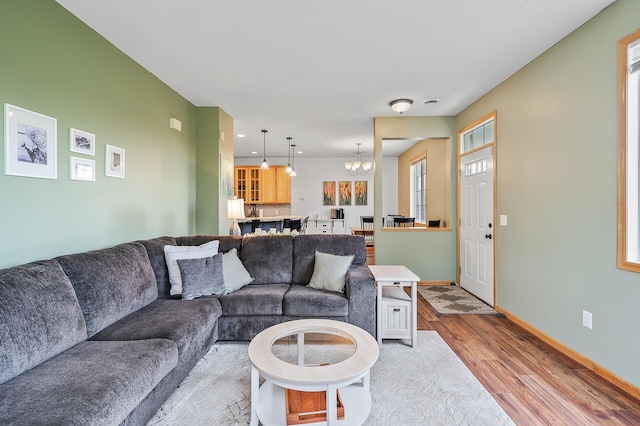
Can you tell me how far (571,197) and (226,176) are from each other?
4.29 meters

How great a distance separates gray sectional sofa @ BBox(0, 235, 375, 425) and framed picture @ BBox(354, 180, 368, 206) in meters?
5.53

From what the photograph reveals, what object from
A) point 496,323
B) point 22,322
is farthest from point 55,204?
point 496,323

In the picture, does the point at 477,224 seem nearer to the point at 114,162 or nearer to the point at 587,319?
the point at 587,319

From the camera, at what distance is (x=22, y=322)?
4.80 ft

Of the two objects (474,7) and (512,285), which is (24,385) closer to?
(474,7)

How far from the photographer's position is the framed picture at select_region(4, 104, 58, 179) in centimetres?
184

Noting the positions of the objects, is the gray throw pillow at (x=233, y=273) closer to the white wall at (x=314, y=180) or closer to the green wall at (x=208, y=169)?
the green wall at (x=208, y=169)

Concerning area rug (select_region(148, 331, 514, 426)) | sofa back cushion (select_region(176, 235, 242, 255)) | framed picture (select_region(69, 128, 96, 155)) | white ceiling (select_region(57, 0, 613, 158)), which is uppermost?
white ceiling (select_region(57, 0, 613, 158))

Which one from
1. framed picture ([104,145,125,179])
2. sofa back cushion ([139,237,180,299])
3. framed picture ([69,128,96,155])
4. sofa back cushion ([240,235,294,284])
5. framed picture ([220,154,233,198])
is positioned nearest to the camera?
framed picture ([69,128,96,155])

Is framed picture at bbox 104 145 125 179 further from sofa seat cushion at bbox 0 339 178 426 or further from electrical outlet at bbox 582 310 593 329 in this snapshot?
electrical outlet at bbox 582 310 593 329

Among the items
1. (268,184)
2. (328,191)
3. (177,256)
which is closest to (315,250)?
(177,256)

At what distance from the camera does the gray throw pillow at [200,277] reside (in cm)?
268

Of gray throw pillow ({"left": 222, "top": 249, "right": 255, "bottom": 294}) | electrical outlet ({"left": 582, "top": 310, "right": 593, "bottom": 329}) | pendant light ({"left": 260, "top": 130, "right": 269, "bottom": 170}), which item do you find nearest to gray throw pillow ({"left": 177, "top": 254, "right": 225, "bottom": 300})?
gray throw pillow ({"left": 222, "top": 249, "right": 255, "bottom": 294})

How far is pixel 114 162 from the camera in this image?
108 inches
